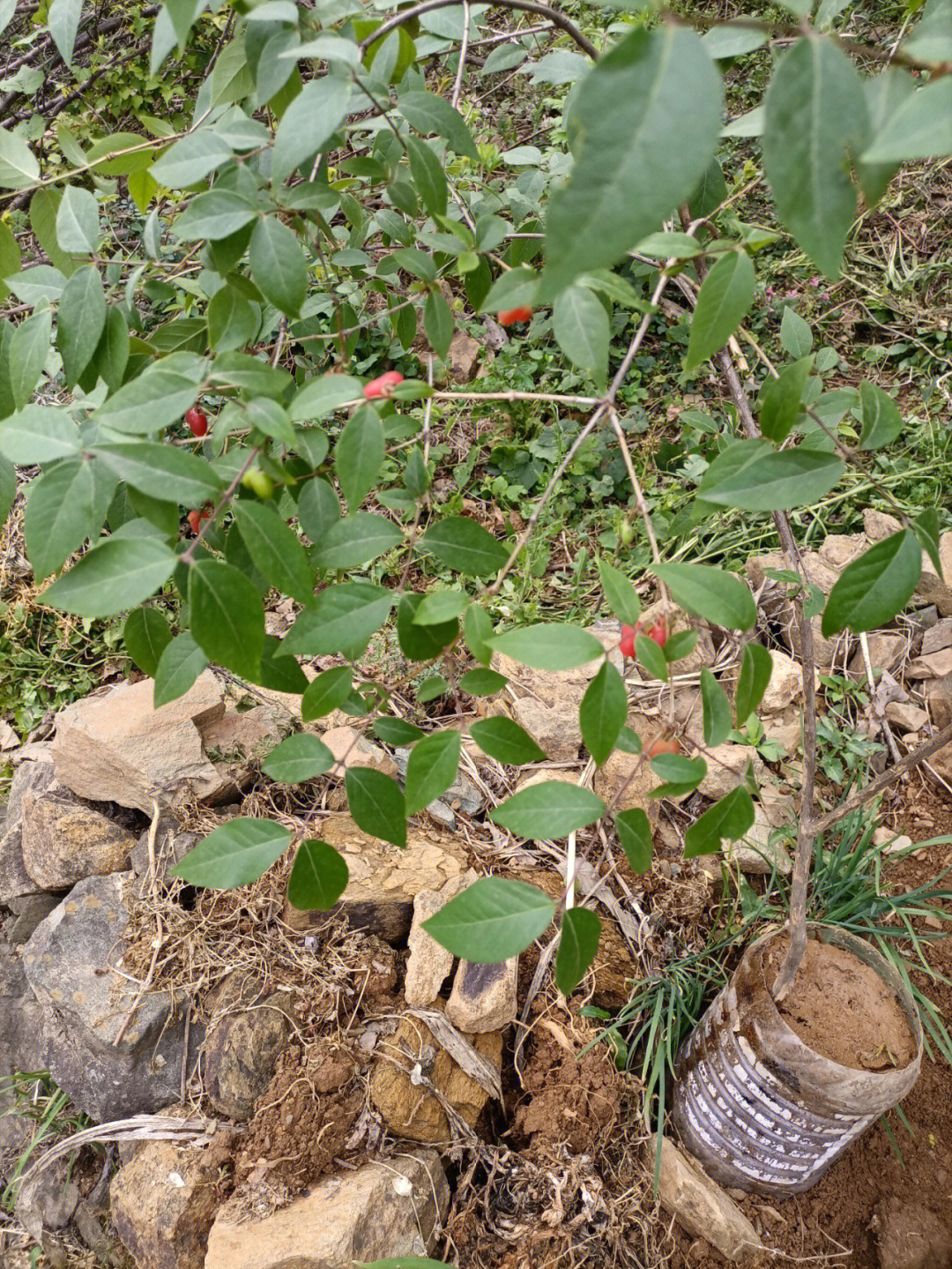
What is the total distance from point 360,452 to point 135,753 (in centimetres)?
120

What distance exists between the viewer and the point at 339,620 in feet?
2.01

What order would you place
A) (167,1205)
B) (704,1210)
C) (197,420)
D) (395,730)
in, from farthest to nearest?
(704,1210)
(167,1205)
(197,420)
(395,730)

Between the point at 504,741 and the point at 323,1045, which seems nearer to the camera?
the point at 504,741

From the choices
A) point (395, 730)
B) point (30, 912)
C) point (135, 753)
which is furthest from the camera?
point (30, 912)

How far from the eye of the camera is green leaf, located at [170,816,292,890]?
604 millimetres

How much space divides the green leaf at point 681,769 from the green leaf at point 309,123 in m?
0.52

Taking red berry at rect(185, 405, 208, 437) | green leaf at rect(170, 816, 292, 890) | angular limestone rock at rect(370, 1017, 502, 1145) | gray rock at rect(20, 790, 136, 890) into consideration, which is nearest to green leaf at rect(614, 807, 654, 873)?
green leaf at rect(170, 816, 292, 890)

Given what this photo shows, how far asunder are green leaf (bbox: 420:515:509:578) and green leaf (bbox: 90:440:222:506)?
0.19 m

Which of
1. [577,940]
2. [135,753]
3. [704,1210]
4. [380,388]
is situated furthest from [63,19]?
[704,1210]

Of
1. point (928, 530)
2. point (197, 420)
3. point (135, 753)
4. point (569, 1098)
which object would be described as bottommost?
point (569, 1098)

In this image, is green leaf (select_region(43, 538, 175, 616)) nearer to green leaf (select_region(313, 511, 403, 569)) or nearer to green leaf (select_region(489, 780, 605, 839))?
green leaf (select_region(313, 511, 403, 569))

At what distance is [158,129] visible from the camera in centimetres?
86

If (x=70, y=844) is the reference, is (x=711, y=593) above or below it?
above

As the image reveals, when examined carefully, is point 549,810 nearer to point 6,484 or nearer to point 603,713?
point 603,713
